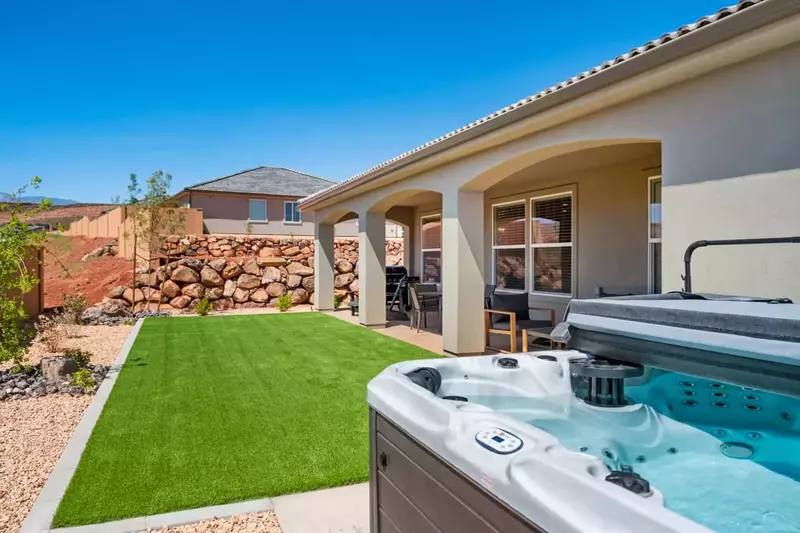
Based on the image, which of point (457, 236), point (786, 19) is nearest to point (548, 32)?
point (457, 236)

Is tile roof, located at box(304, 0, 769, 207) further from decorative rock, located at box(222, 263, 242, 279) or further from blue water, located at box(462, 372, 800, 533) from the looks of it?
decorative rock, located at box(222, 263, 242, 279)

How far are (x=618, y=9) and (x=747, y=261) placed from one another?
31.3 ft

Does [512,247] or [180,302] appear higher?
[512,247]

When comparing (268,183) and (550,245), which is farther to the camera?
(268,183)

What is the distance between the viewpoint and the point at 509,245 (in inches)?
451

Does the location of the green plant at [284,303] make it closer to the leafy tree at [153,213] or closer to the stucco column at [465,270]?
the leafy tree at [153,213]

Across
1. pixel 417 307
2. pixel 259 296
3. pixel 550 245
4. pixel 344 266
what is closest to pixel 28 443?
pixel 417 307

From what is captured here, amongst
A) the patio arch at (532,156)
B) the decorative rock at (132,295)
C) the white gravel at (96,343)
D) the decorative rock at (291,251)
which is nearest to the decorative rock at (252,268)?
the decorative rock at (291,251)

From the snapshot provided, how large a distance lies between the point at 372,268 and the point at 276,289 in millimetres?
6593

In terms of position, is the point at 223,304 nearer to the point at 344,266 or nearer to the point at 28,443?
the point at 344,266

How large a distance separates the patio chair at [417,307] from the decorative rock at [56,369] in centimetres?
622

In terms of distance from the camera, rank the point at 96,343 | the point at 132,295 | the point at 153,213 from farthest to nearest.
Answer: the point at 132,295, the point at 153,213, the point at 96,343

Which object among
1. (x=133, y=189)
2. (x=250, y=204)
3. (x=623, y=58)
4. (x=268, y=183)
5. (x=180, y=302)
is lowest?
(x=180, y=302)

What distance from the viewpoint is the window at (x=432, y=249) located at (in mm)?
14758
